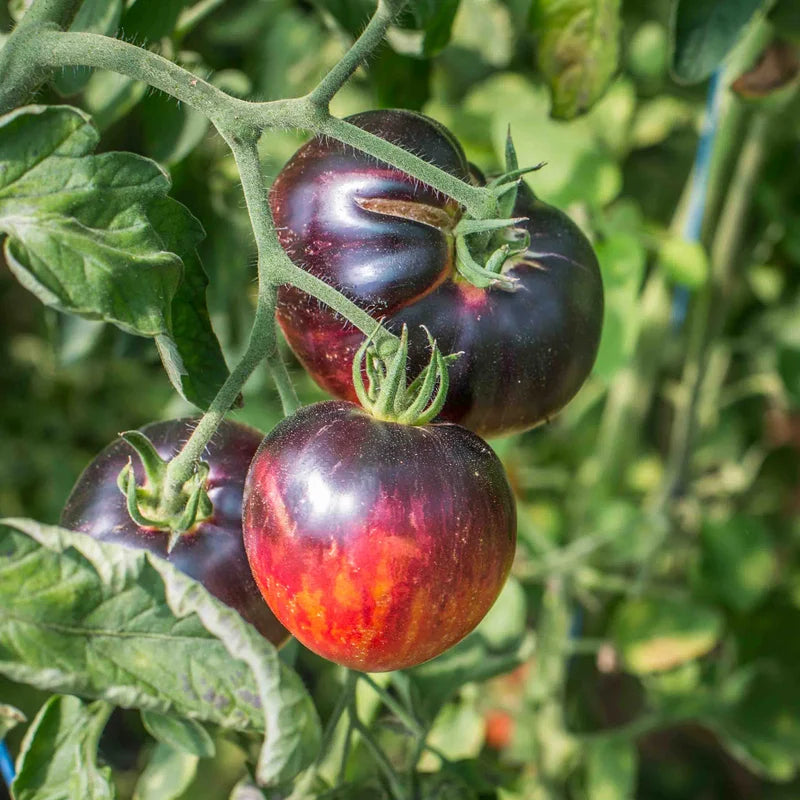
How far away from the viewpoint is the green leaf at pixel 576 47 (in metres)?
0.70

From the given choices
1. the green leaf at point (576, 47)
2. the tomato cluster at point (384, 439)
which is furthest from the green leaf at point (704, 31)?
the tomato cluster at point (384, 439)

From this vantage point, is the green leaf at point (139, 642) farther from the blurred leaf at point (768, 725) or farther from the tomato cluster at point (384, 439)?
the blurred leaf at point (768, 725)

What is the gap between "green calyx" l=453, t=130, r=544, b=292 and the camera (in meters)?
0.47

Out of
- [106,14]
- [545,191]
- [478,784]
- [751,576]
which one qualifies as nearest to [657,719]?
[751,576]

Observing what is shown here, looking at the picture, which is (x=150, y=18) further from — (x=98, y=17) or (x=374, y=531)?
(x=374, y=531)

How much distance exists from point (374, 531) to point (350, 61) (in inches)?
8.4

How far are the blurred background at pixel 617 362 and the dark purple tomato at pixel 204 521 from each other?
0.25 metres

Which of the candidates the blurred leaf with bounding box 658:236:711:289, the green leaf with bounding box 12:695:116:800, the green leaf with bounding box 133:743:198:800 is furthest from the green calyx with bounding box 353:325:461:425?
the blurred leaf with bounding box 658:236:711:289

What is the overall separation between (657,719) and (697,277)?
458 mm

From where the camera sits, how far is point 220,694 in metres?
0.49

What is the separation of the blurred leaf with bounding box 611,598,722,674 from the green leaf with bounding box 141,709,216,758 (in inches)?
25.2

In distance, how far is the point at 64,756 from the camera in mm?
531

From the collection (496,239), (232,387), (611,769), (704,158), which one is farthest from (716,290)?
(232,387)

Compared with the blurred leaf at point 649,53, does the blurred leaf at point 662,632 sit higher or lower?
lower
